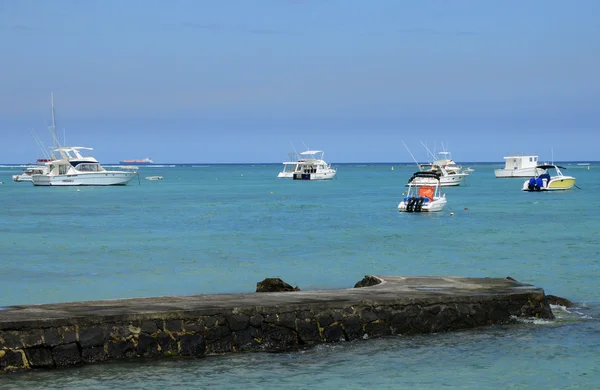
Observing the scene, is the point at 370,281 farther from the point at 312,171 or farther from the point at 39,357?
the point at 312,171

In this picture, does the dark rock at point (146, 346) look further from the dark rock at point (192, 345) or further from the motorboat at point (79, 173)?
the motorboat at point (79, 173)

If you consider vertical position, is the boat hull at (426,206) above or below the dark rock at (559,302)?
above

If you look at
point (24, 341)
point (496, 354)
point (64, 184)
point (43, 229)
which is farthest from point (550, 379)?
point (64, 184)

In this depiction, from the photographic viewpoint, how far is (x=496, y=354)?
610 inches

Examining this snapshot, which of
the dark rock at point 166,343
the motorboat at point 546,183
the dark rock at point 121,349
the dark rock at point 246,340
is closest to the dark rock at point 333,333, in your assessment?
the dark rock at point 246,340

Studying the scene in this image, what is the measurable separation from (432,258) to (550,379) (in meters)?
20.0

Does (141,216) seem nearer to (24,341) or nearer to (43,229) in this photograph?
(43,229)

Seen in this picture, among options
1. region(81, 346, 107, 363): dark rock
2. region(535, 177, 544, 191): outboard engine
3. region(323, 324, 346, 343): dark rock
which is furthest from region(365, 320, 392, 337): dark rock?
region(535, 177, 544, 191): outboard engine

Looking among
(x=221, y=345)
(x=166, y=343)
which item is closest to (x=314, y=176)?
(x=221, y=345)

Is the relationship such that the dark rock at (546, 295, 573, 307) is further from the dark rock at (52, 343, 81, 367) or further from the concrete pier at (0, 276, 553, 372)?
the dark rock at (52, 343, 81, 367)

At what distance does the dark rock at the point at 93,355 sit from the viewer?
A: 14343 mm

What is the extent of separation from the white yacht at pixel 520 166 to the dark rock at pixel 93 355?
134m

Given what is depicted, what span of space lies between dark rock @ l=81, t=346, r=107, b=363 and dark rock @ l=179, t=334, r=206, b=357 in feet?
4.19

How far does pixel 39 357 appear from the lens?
14016 mm
